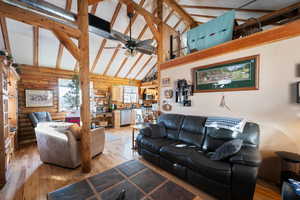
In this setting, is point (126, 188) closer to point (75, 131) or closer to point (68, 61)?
point (75, 131)

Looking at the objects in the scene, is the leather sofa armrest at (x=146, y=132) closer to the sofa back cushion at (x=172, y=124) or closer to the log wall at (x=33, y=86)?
the sofa back cushion at (x=172, y=124)

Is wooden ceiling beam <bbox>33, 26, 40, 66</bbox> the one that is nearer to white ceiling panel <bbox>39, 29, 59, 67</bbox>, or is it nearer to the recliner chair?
white ceiling panel <bbox>39, 29, 59, 67</bbox>

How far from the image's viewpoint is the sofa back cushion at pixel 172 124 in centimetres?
290

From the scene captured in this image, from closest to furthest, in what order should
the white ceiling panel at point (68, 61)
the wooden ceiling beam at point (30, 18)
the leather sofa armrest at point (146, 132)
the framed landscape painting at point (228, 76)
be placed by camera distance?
1. the wooden ceiling beam at point (30, 18)
2. the framed landscape painting at point (228, 76)
3. the leather sofa armrest at point (146, 132)
4. the white ceiling panel at point (68, 61)

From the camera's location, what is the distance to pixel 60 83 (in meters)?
5.27

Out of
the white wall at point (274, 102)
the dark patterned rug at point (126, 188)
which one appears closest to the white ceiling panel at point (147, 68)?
the white wall at point (274, 102)

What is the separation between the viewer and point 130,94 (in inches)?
307

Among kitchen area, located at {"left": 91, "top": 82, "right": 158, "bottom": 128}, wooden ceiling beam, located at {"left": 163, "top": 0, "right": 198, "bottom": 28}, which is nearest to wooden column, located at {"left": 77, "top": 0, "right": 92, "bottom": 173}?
wooden ceiling beam, located at {"left": 163, "top": 0, "right": 198, "bottom": 28}

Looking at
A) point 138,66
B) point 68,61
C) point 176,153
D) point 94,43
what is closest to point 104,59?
point 94,43

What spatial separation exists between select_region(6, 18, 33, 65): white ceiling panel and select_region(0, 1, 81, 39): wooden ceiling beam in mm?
2452

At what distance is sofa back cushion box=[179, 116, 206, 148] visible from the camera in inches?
97.4

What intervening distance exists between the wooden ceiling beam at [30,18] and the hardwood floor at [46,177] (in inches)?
103

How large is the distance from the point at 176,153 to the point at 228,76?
1893 mm

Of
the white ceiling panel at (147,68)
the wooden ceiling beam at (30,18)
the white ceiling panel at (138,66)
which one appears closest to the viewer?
the wooden ceiling beam at (30,18)
